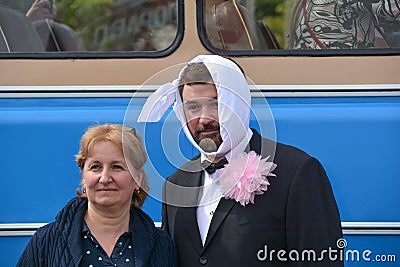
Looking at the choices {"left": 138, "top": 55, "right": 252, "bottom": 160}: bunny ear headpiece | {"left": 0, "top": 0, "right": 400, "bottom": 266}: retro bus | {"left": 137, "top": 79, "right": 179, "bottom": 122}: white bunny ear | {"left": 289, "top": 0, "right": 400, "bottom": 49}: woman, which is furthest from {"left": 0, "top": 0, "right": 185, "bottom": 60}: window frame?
{"left": 138, "top": 55, "right": 252, "bottom": 160}: bunny ear headpiece

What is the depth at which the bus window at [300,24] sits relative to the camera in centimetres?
307

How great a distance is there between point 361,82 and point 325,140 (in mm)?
278

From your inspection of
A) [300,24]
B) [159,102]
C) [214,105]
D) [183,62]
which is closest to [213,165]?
[214,105]

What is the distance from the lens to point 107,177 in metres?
2.34

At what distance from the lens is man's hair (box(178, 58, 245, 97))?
7.86 ft

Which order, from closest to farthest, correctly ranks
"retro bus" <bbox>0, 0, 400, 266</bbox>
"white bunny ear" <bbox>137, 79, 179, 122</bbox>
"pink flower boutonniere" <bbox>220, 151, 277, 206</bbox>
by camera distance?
"pink flower boutonniere" <bbox>220, 151, 277, 206</bbox> < "white bunny ear" <bbox>137, 79, 179, 122</bbox> < "retro bus" <bbox>0, 0, 400, 266</bbox>

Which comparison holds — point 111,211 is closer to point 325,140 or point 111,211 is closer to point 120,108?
point 120,108

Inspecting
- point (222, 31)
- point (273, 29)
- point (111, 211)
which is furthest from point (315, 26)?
point (111, 211)

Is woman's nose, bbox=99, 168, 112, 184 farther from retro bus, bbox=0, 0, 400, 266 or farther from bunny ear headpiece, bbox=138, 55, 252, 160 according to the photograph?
retro bus, bbox=0, 0, 400, 266

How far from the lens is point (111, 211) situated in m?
2.38

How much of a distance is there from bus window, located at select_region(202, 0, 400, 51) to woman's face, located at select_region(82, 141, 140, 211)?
889 millimetres

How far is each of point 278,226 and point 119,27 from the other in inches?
45.7

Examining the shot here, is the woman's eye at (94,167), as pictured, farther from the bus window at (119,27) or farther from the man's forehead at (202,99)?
the bus window at (119,27)

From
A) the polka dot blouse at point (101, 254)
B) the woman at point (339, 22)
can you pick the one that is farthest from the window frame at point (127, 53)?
the polka dot blouse at point (101, 254)
